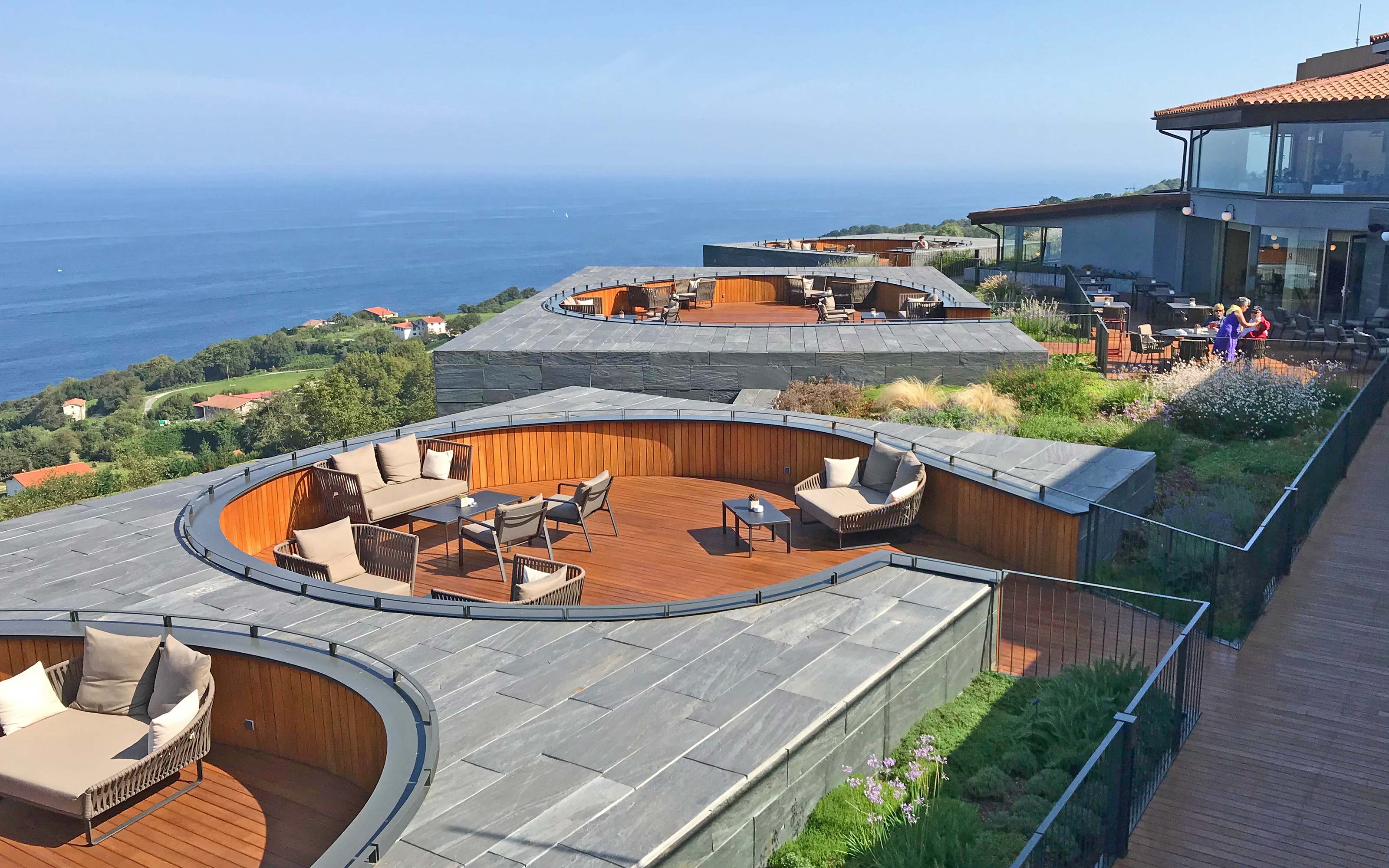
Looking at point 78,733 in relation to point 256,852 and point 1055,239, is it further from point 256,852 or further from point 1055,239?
point 1055,239

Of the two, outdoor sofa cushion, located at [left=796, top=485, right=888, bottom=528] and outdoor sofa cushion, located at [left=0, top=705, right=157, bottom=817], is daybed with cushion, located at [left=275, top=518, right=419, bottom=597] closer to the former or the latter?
outdoor sofa cushion, located at [left=0, top=705, right=157, bottom=817]

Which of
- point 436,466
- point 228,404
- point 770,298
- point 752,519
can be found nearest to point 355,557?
point 436,466

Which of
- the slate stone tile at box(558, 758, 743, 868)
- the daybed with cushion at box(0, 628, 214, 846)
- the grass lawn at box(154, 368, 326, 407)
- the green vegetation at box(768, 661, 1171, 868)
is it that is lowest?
the grass lawn at box(154, 368, 326, 407)

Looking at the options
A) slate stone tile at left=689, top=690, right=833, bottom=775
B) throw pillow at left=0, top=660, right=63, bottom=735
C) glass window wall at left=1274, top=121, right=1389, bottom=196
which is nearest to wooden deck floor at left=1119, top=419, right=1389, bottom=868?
slate stone tile at left=689, top=690, right=833, bottom=775

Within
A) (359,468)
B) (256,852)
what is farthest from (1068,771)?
(359,468)

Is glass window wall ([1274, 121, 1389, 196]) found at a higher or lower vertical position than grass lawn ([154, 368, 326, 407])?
higher

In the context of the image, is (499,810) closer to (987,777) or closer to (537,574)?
(987,777)
